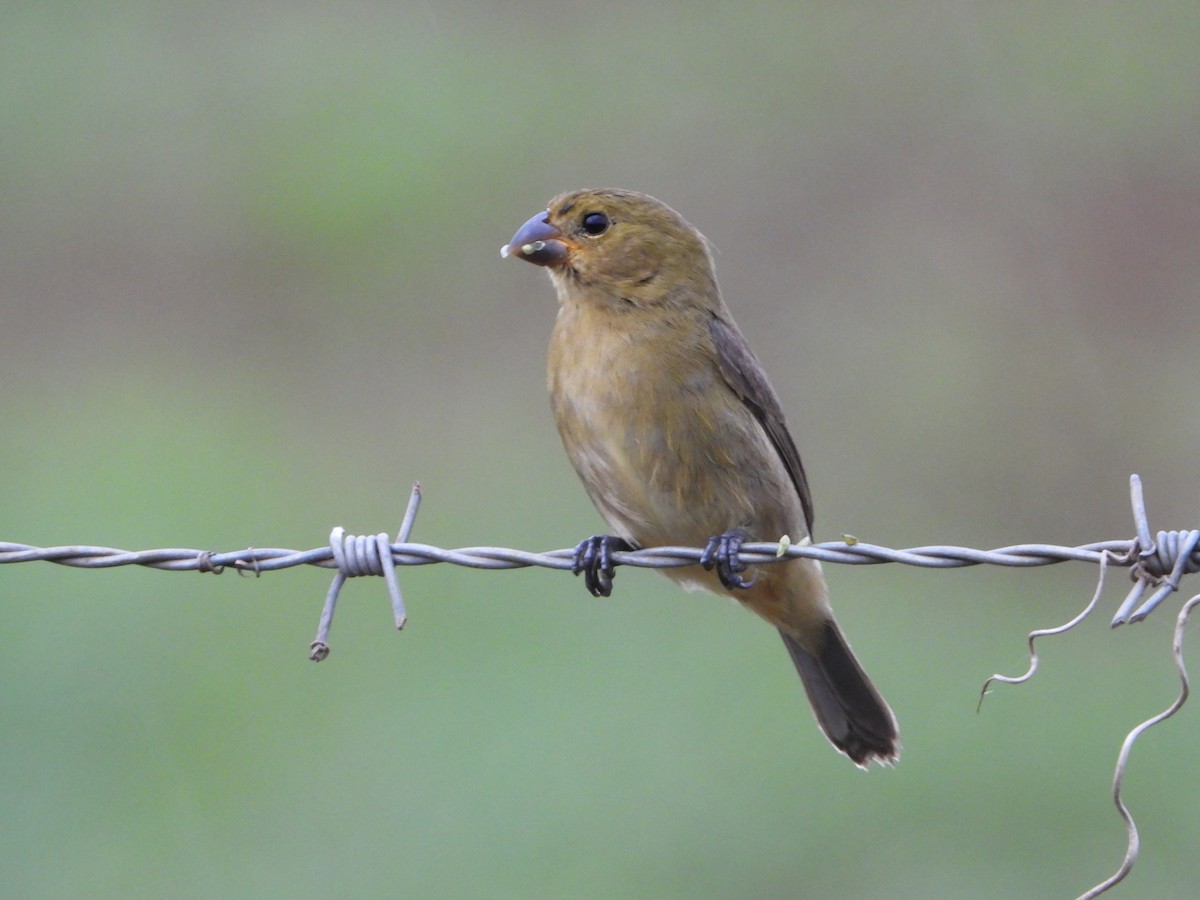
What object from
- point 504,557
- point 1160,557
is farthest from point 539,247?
point 1160,557

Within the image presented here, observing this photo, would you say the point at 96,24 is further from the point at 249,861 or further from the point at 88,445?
the point at 249,861

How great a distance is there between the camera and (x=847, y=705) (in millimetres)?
5234

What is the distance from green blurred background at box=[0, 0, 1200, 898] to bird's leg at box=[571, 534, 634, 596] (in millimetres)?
2019

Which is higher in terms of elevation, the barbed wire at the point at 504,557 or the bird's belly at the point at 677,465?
the bird's belly at the point at 677,465

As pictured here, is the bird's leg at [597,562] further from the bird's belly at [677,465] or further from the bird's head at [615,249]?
the bird's head at [615,249]

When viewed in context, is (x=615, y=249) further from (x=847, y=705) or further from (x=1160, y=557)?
(x=1160, y=557)

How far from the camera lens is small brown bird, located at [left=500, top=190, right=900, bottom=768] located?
4680 millimetres

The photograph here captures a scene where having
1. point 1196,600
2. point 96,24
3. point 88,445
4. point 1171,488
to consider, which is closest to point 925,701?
point 1171,488

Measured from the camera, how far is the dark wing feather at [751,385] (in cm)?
483

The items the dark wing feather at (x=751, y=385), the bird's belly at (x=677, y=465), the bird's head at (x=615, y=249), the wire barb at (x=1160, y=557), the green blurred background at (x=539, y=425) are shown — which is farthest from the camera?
the green blurred background at (x=539, y=425)

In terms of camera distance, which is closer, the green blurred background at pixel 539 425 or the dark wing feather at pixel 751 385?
the dark wing feather at pixel 751 385

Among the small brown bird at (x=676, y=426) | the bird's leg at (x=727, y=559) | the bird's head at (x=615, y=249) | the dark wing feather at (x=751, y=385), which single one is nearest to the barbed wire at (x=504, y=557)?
the bird's leg at (x=727, y=559)

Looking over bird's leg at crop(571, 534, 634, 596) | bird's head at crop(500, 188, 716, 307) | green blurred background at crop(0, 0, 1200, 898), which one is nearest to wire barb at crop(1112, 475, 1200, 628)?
bird's leg at crop(571, 534, 634, 596)

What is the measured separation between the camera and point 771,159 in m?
11.9
